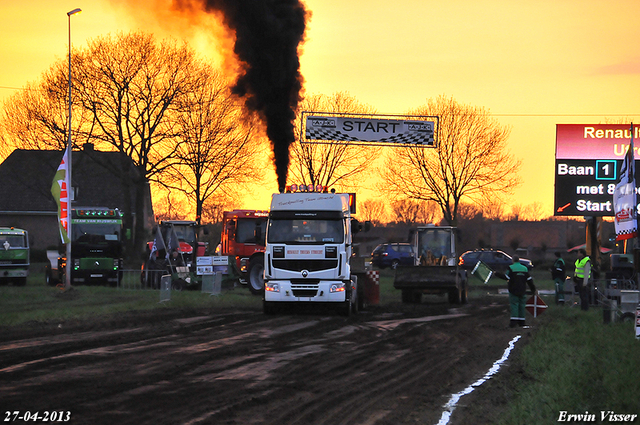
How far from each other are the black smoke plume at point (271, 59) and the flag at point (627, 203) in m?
11.2

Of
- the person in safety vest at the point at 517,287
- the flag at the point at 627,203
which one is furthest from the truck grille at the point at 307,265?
the flag at the point at 627,203

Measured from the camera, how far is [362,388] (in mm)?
9945

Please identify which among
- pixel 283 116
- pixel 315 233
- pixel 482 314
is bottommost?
pixel 482 314

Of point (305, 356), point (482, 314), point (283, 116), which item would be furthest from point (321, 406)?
point (283, 116)

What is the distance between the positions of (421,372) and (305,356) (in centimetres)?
230

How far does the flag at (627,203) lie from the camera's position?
17.5m

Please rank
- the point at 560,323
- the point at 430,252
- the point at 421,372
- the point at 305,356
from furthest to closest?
the point at 430,252, the point at 560,323, the point at 305,356, the point at 421,372

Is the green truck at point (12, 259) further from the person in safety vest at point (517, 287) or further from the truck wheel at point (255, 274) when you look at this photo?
the person in safety vest at point (517, 287)

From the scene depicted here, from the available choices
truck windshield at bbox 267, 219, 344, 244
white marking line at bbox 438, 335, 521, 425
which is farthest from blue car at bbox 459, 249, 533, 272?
white marking line at bbox 438, 335, 521, 425

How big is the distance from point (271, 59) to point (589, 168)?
13.7 meters

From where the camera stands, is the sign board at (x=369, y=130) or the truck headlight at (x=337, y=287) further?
the sign board at (x=369, y=130)

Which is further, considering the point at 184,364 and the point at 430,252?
the point at 430,252

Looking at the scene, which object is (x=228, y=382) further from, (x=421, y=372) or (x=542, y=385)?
(x=542, y=385)

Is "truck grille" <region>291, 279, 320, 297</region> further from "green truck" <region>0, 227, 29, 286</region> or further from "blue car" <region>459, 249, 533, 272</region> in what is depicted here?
"blue car" <region>459, 249, 533, 272</region>
